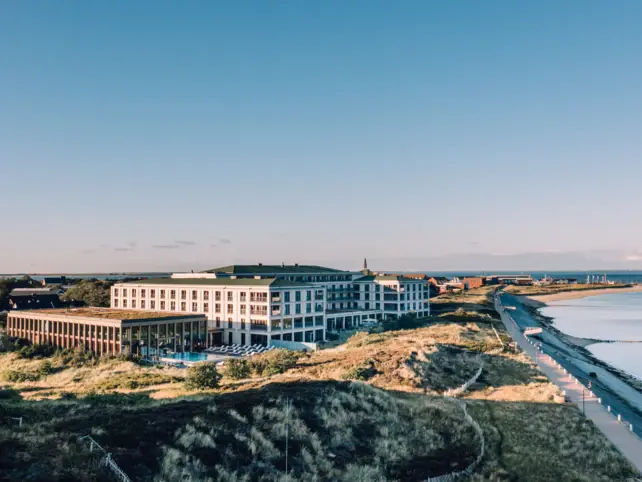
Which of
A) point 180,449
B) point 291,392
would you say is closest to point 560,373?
point 291,392

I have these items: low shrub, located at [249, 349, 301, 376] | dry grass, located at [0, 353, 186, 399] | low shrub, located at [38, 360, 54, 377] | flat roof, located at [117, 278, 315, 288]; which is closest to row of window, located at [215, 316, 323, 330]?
flat roof, located at [117, 278, 315, 288]

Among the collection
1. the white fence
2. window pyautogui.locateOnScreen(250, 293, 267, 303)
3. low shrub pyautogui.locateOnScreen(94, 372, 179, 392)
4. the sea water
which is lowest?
the sea water

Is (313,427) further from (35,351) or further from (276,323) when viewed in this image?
(35,351)

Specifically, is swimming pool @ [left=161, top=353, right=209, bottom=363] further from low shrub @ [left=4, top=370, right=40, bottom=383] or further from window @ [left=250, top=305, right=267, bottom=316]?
low shrub @ [left=4, top=370, right=40, bottom=383]

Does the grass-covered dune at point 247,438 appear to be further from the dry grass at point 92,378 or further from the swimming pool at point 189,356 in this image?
the swimming pool at point 189,356

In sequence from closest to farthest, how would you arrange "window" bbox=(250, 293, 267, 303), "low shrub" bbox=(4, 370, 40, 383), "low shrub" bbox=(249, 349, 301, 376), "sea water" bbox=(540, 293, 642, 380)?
"low shrub" bbox=(249, 349, 301, 376) < "low shrub" bbox=(4, 370, 40, 383) < "window" bbox=(250, 293, 267, 303) < "sea water" bbox=(540, 293, 642, 380)

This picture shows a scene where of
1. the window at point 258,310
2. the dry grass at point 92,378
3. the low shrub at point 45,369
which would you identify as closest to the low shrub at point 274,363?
the dry grass at point 92,378
